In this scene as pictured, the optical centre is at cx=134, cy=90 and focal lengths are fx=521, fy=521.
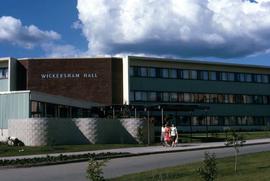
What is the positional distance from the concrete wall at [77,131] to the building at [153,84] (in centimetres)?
1577

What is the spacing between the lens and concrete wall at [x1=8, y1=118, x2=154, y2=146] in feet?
114

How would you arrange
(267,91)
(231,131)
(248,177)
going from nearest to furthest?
(248,177) → (231,131) → (267,91)

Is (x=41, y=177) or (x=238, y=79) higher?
(x=238, y=79)

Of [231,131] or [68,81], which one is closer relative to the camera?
[231,131]

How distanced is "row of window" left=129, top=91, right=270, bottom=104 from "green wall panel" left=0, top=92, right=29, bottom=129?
3194 centimetres

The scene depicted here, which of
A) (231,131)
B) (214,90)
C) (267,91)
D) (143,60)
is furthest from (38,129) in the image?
(267,91)

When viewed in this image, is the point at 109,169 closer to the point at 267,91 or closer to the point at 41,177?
the point at 41,177

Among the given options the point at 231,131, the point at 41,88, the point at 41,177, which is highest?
the point at 41,88

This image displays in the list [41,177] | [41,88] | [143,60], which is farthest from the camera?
[143,60]

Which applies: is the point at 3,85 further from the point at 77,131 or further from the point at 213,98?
the point at 77,131

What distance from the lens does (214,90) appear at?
79562 mm

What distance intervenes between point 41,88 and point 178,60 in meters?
20.3

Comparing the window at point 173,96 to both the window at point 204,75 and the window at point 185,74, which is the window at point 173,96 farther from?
the window at point 204,75

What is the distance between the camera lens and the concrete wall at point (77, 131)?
34719mm
